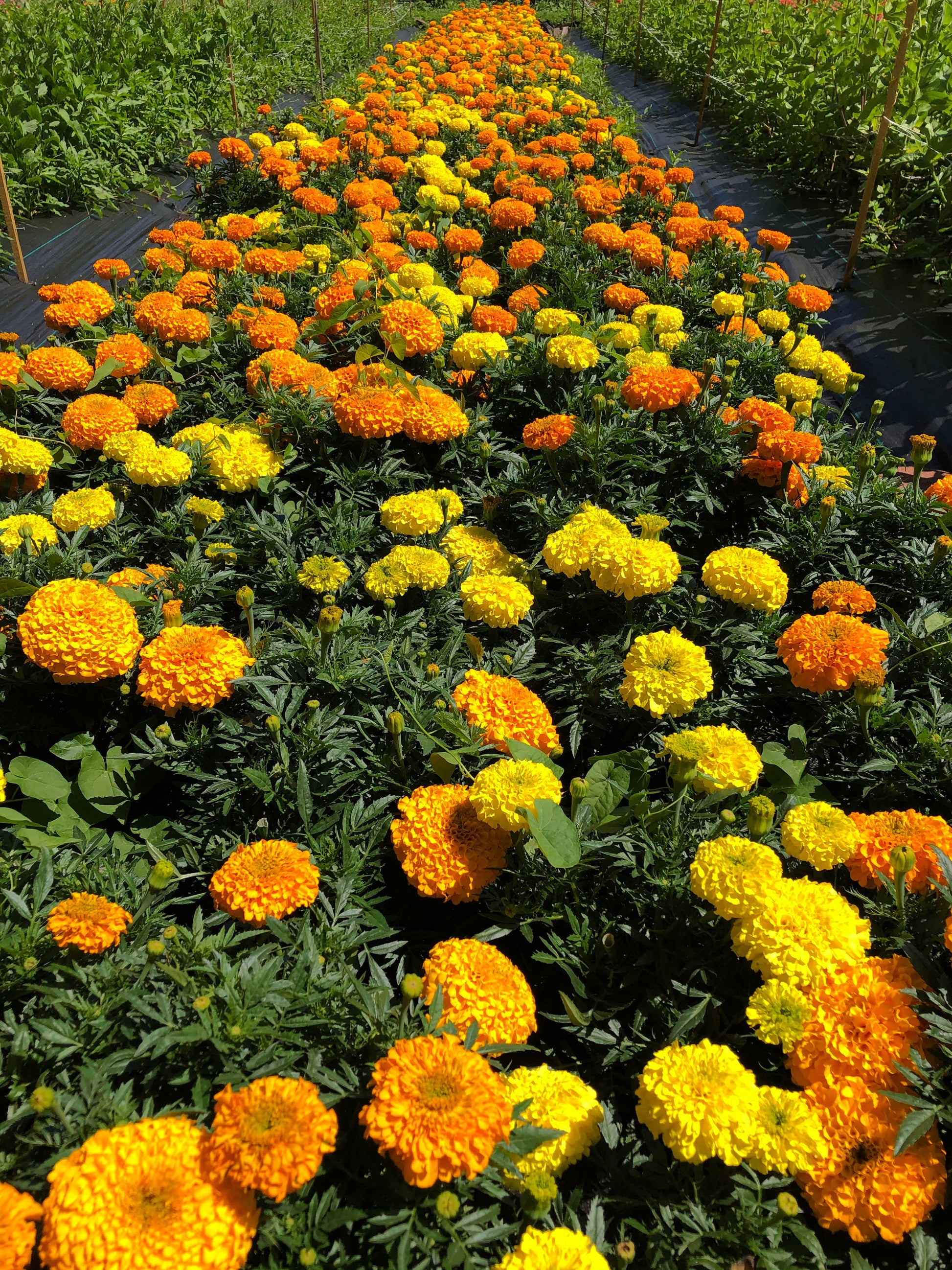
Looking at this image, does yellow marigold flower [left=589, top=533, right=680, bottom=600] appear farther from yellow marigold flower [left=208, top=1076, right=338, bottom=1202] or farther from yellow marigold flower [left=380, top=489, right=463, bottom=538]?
yellow marigold flower [left=208, top=1076, right=338, bottom=1202]

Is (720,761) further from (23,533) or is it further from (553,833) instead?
(23,533)

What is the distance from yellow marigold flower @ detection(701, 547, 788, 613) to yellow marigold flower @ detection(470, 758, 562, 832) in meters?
0.77

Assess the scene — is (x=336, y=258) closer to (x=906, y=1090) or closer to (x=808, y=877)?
(x=808, y=877)

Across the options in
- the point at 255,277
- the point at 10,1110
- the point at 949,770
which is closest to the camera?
the point at 10,1110

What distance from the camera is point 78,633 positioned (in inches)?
65.3

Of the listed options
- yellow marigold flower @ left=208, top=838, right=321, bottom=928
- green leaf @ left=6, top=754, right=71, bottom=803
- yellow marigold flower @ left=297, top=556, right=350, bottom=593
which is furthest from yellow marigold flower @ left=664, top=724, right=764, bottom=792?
green leaf @ left=6, top=754, right=71, bottom=803

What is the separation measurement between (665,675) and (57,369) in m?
2.20

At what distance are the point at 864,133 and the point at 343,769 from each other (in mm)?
6752

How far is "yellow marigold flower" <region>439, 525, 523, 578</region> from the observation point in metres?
2.28

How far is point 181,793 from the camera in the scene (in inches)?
75.9

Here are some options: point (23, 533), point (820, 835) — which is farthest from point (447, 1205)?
point (23, 533)

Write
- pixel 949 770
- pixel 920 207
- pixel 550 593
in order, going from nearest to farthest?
pixel 949 770 < pixel 550 593 < pixel 920 207

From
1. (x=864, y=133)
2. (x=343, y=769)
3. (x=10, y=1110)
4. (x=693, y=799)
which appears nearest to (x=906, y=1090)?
(x=693, y=799)

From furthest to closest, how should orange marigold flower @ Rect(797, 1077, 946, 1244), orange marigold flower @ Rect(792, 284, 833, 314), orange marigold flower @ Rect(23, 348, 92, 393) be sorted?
1. orange marigold flower @ Rect(792, 284, 833, 314)
2. orange marigold flower @ Rect(23, 348, 92, 393)
3. orange marigold flower @ Rect(797, 1077, 946, 1244)
